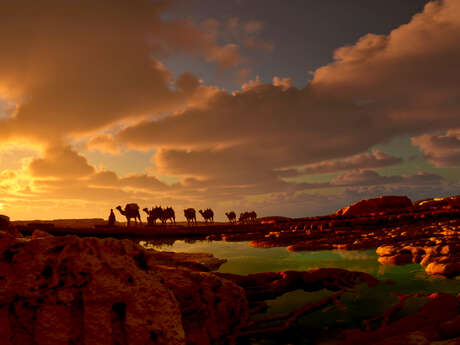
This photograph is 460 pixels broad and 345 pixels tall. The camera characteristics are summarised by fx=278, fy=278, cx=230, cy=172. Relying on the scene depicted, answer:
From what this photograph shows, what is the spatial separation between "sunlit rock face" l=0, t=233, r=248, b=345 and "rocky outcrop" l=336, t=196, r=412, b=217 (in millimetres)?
43955

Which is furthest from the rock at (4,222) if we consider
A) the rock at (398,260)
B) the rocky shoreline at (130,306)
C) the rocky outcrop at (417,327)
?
the rock at (398,260)

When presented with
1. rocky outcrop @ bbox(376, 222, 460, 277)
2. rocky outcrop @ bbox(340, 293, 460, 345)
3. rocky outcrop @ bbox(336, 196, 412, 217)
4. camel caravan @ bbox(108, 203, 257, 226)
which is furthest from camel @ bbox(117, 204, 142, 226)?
rocky outcrop @ bbox(340, 293, 460, 345)

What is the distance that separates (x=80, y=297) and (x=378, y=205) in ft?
161

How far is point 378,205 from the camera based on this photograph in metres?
45.6

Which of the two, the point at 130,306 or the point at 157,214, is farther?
the point at 157,214

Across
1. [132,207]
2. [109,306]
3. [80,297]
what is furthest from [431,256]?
[132,207]

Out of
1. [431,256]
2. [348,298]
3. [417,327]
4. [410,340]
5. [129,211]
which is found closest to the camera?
[410,340]

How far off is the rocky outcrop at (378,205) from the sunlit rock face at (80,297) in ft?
144

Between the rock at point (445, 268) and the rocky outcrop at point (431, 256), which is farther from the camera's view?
the rocky outcrop at point (431, 256)

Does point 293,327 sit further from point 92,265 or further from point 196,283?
point 92,265

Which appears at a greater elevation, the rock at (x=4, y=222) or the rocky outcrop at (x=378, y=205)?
the rock at (x=4, y=222)

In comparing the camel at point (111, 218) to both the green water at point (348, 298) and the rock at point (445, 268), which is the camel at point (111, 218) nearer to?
the green water at point (348, 298)

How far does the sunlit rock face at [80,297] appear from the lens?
4.61m

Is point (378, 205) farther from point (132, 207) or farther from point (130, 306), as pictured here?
point (130, 306)
